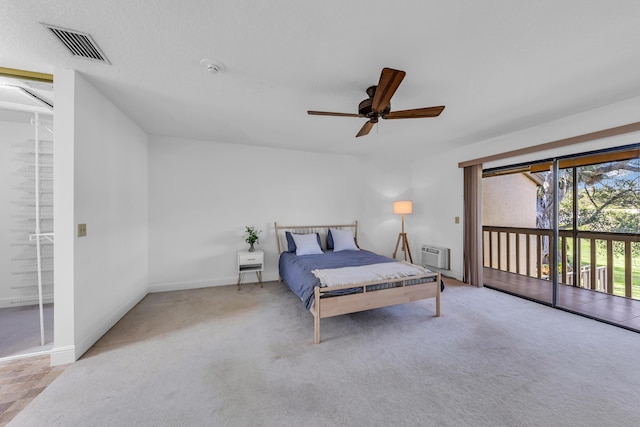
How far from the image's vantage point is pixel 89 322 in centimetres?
229

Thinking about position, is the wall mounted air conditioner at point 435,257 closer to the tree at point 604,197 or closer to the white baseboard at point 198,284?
the tree at point 604,197

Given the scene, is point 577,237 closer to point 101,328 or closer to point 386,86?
point 386,86

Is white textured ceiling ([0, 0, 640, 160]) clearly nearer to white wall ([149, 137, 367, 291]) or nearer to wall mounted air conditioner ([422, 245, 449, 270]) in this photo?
white wall ([149, 137, 367, 291])

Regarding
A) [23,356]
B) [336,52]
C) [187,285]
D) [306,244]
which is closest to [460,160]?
[306,244]

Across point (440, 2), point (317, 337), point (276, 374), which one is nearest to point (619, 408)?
point (317, 337)

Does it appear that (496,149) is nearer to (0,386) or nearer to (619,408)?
(619,408)

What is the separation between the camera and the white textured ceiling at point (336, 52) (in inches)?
57.4

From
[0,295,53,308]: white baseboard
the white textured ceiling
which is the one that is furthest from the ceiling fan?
[0,295,53,308]: white baseboard

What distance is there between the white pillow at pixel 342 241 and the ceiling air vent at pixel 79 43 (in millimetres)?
3628

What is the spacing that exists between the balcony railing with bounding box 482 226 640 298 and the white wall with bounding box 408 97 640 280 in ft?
4.97

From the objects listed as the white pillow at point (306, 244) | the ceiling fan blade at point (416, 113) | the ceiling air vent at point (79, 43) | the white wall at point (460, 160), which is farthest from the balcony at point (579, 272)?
the ceiling air vent at point (79, 43)

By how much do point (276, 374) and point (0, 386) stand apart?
6.68ft

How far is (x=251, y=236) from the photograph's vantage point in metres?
4.14

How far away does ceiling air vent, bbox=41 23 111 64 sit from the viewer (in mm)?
1627
